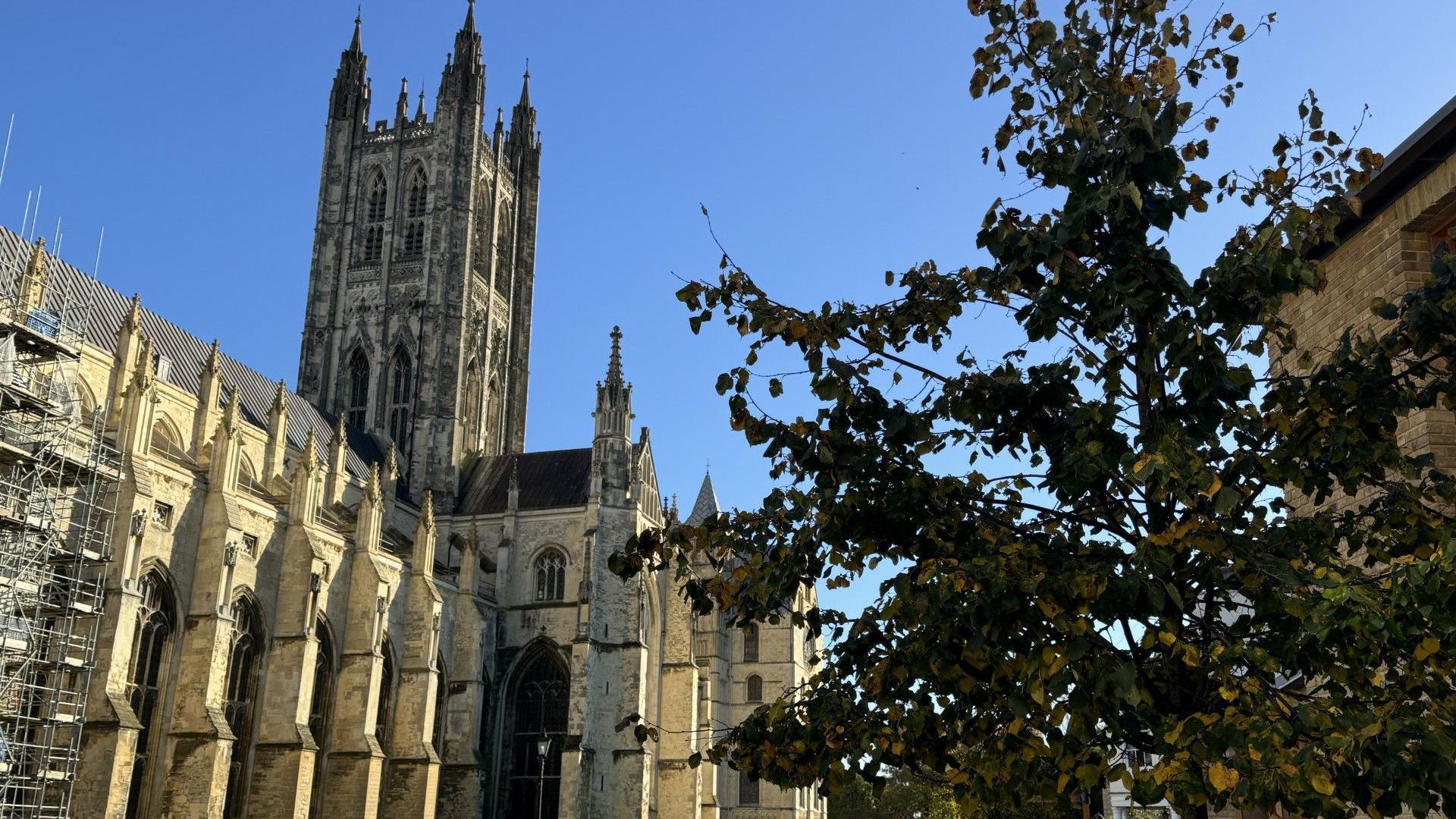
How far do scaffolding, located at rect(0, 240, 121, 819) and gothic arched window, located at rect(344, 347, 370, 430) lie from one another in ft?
73.7

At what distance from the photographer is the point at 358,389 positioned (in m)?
50.5

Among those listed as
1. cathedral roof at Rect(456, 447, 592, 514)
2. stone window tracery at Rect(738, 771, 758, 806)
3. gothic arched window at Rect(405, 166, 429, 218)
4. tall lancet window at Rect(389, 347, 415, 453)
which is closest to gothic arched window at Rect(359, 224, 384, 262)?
gothic arched window at Rect(405, 166, 429, 218)

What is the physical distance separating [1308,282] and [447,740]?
123 feet

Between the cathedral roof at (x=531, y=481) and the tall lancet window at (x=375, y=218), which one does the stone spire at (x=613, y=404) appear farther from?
the tall lancet window at (x=375, y=218)

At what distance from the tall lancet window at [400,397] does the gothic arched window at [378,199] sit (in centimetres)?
680

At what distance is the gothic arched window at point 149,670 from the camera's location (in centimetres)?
2848

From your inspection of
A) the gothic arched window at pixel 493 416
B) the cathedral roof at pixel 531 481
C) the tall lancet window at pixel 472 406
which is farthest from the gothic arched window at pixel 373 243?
the cathedral roof at pixel 531 481

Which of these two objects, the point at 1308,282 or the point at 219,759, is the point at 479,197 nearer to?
the point at 219,759

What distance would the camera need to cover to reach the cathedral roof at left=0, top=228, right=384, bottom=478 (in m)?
34.5

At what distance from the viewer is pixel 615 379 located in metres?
44.9

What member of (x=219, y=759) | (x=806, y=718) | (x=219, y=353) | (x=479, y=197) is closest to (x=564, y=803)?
(x=219, y=759)

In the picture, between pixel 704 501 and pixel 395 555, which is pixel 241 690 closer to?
pixel 395 555

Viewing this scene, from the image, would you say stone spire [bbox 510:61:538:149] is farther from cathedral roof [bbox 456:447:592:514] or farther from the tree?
the tree

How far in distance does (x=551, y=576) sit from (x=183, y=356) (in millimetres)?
14327
